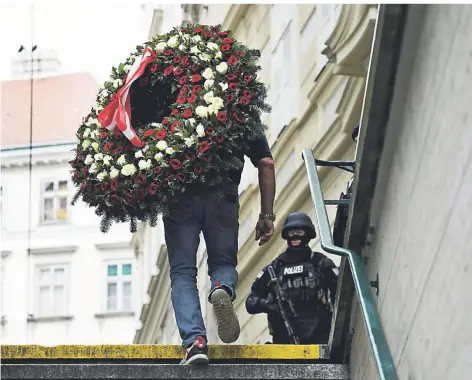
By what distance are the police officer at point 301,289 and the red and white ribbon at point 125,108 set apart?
1943 mm

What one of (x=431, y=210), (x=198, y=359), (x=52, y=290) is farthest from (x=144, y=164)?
(x=52, y=290)

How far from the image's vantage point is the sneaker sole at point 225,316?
7.59 meters

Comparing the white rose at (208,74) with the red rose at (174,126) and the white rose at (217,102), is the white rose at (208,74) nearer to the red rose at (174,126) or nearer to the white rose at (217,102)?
the white rose at (217,102)

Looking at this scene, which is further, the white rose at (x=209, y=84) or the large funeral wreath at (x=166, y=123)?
the white rose at (x=209, y=84)

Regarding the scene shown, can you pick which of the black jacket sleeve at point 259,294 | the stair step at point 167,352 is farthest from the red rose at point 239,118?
the black jacket sleeve at point 259,294

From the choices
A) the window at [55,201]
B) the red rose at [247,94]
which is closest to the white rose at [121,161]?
the red rose at [247,94]

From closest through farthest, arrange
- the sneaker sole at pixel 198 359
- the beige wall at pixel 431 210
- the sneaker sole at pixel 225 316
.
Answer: the beige wall at pixel 431 210 < the sneaker sole at pixel 198 359 < the sneaker sole at pixel 225 316

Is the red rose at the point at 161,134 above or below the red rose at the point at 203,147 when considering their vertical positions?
above

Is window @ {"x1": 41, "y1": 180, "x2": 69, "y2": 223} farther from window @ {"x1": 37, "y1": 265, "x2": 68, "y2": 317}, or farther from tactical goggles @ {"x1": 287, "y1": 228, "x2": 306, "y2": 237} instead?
tactical goggles @ {"x1": 287, "y1": 228, "x2": 306, "y2": 237}

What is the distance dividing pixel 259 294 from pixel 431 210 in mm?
4490

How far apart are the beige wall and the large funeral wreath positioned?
5.39ft

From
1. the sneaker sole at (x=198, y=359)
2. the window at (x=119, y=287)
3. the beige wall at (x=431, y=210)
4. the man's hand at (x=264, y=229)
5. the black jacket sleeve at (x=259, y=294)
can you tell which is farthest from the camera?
the window at (x=119, y=287)

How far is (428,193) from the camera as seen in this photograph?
5504 millimetres

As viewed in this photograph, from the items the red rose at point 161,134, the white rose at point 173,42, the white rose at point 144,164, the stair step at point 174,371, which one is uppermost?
the white rose at point 173,42
